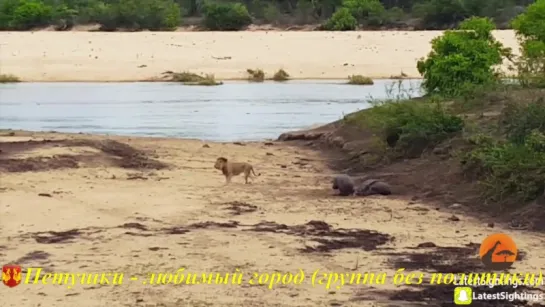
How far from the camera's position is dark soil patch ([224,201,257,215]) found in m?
11.3

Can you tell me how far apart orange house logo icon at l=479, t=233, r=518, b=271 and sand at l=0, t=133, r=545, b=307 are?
12cm

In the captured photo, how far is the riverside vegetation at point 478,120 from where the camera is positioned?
11.4 m

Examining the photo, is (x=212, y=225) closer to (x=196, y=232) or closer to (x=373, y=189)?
(x=196, y=232)

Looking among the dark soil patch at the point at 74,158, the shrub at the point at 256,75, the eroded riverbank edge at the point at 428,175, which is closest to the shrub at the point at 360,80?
the shrub at the point at 256,75

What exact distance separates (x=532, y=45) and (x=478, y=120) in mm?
4967

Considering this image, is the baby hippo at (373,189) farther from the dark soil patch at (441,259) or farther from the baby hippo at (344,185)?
the dark soil patch at (441,259)

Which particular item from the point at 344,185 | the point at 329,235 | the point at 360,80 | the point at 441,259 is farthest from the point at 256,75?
the point at 441,259

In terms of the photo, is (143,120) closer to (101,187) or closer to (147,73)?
(101,187)

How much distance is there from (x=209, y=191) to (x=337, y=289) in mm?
5315

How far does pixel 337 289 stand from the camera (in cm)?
770

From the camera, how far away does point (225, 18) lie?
172ft

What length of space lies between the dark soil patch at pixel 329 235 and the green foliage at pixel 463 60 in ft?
28.3

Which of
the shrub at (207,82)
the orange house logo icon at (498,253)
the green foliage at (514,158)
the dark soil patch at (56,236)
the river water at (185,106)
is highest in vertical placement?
the green foliage at (514,158)

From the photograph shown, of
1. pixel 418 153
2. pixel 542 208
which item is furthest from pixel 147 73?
pixel 542 208
